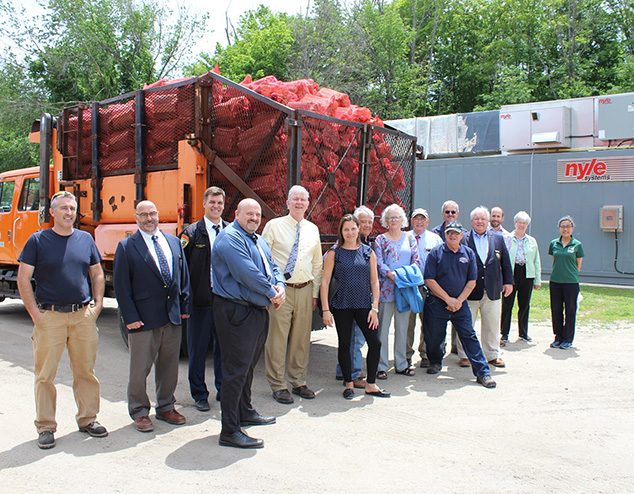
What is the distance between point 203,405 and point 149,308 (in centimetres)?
112

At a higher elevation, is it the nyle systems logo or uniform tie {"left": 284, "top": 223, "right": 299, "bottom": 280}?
the nyle systems logo

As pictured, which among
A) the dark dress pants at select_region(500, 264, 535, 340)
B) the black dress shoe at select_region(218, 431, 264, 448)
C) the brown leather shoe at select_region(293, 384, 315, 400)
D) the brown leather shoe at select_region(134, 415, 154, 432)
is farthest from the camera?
the dark dress pants at select_region(500, 264, 535, 340)

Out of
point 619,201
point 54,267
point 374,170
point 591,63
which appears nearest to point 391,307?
point 374,170

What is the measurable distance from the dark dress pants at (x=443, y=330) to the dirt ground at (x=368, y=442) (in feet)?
0.86

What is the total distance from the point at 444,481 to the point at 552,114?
41.2ft

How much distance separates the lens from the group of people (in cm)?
408

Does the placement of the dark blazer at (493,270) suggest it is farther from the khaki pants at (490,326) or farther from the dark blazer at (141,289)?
the dark blazer at (141,289)

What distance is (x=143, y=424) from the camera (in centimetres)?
435

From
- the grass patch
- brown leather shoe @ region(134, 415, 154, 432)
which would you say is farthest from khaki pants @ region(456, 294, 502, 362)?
brown leather shoe @ region(134, 415, 154, 432)

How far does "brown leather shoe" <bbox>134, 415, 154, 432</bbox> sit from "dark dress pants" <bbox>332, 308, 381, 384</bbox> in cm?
185

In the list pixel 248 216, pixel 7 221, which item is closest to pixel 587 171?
pixel 248 216

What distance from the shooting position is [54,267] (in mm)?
4051

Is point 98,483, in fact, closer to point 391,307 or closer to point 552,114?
point 391,307

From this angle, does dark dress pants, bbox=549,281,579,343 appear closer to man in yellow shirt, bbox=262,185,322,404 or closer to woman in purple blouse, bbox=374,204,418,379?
woman in purple blouse, bbox=374,204,418,379
